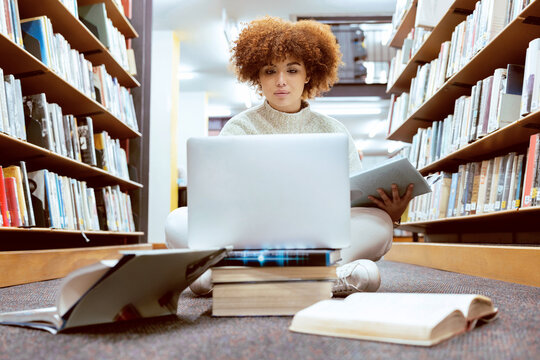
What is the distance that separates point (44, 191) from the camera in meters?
1.85

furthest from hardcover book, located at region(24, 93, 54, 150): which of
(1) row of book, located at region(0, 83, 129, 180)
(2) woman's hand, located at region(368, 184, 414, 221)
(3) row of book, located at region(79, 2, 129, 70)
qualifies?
(2) woman's hand, located at region(368, 184, 414, 221)

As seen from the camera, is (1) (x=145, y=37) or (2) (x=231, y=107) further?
(2) (x=231, y=107)

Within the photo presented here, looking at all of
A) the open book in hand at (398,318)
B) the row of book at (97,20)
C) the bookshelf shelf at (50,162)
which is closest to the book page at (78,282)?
the open book in hand at (398,318)

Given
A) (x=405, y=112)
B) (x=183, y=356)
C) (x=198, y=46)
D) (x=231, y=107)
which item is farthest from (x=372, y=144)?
(x=183, y=356)

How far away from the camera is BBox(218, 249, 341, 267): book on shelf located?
2.92ft

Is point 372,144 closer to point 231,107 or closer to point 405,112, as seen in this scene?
point 231,107

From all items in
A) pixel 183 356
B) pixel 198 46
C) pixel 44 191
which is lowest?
pixel 183 356

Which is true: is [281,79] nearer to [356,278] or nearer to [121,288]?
[356,278]

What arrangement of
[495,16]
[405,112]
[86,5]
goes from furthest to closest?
[405,112] < [86,5] < [495,16]

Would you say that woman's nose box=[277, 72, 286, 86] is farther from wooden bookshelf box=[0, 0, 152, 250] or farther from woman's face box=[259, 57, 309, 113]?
wooden bookshelf box=[0, 0, 152, 250]

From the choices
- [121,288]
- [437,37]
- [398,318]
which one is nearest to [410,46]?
[437,37]

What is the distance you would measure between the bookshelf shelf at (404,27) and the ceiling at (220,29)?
3.89 ft

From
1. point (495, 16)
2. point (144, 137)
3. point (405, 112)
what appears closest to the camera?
point (495, 16)

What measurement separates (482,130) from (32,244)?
2.09 meters
